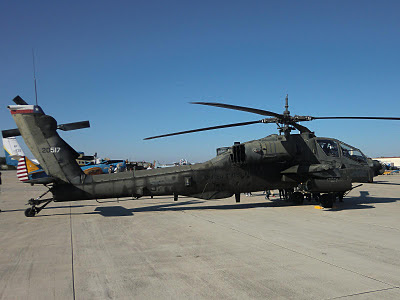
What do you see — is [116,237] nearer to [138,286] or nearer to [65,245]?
[65,245]

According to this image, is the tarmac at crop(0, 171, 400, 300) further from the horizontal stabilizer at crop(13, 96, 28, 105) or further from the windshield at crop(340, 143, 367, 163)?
the horizontal stabilizer at crop(13, 96, 28, 105)

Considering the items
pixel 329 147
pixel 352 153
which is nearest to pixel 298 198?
pixel 329 147

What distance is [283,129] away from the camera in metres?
12.5

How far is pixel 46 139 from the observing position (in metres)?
11.0

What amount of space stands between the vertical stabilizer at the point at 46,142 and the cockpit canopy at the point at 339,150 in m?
10.7

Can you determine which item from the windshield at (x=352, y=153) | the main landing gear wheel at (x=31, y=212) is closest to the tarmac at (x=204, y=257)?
the main landing gear wheel at (x=31, y=212)

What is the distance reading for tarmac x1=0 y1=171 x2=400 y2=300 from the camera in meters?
4.47

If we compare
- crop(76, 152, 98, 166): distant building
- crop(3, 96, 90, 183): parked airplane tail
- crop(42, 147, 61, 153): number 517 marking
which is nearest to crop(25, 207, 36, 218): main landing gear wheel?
crop(3, 96, 90, 183): parked airplane tail

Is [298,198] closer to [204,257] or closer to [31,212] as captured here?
[204,257]

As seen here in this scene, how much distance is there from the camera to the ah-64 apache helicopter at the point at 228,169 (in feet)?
36.0

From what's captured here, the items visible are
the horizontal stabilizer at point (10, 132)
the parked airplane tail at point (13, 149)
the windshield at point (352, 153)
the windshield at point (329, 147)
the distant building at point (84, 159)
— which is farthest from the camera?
the parked airplane tail at point (13, 149)

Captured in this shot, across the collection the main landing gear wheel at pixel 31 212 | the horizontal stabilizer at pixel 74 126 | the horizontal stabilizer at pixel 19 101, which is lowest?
the main landing gear wheel at pixel 31 212

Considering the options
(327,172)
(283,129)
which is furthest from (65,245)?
(327,172)

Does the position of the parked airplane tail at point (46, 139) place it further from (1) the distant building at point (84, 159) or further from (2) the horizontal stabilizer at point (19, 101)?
(1) the distant building at point (84, 159)
